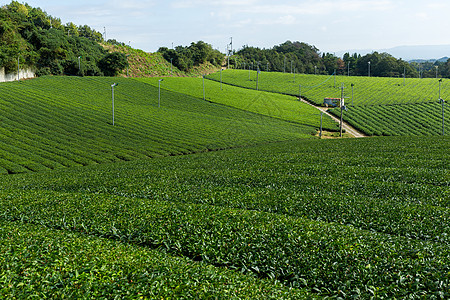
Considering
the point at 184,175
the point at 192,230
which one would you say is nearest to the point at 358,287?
the point at 192,230

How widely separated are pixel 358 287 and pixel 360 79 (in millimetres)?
181126

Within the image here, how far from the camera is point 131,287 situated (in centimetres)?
1069

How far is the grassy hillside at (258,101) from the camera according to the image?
10225 cm

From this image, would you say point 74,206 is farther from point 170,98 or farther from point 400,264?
point 170,98

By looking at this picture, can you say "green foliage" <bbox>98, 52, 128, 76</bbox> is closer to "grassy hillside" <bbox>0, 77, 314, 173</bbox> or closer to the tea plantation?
"grassy hillside" <bbox>0, 77, 314, 173</bbox>

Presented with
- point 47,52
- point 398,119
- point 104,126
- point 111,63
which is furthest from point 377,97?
point 47,52

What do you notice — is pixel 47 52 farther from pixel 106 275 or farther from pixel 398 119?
pixel 106 275

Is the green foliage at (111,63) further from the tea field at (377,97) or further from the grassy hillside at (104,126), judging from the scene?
the tea field at (377,97)

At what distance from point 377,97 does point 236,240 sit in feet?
446

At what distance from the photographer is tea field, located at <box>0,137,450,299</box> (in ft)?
37.2

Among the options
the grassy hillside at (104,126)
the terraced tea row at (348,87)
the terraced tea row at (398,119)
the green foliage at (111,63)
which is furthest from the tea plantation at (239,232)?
the green foliage at (111,63)

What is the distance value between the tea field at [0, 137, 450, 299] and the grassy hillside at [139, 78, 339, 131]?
73502mm

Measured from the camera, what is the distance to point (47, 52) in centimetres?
11981

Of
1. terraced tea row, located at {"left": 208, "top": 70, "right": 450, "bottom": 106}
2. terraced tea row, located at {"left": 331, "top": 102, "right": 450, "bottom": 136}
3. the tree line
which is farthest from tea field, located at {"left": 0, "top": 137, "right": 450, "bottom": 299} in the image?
terraced tea row, located at {"left": 208, "top": 70, "right": 450, "bottom": 106}
